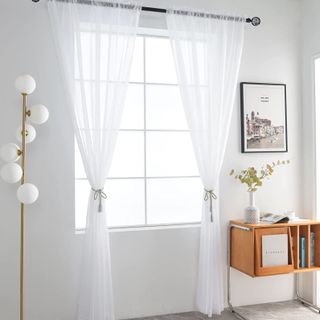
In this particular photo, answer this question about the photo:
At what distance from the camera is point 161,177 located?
3.54m

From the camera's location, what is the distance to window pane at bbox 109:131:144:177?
3.45 meters

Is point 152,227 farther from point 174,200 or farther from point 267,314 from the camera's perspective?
point 267,314

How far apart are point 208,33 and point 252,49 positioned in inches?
19.7

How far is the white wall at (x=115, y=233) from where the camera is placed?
117 inches

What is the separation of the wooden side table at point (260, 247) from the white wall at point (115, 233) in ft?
0.69

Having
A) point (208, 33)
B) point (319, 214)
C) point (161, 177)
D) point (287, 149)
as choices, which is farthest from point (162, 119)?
point (319, 214)

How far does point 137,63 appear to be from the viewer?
11.4 ft

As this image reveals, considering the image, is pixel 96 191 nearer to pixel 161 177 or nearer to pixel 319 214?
pixel 161 177

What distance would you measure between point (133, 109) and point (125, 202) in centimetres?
83

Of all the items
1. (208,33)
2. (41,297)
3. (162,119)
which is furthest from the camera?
(162,119)

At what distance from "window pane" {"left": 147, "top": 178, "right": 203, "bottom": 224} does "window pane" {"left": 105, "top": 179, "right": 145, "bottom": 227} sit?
8cm

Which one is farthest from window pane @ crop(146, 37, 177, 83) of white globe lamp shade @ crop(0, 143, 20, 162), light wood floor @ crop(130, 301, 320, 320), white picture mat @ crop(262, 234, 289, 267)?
A: light wood floor @ crop(130, 301, 320, 320)

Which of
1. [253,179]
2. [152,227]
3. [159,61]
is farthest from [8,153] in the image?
[253,179]

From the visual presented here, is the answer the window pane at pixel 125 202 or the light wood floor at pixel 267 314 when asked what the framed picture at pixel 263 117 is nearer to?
the window pane at pixel 125 202
